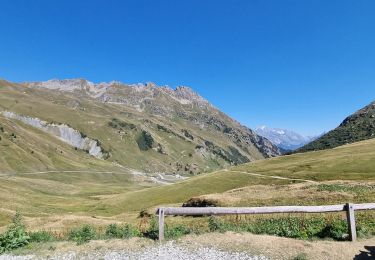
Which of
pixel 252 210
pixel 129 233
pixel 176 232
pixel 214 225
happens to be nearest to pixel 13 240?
pixel 129 233

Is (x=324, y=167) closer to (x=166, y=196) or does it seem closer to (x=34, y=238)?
(x=166, y=196)

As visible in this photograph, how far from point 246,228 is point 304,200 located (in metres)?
23.2

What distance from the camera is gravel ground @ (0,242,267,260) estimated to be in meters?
22.0

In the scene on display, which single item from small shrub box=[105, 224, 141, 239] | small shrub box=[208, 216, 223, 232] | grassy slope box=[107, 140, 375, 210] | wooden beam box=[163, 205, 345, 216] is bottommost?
small shrub box=[105, 224, 141, 239]

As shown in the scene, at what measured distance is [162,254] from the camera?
22688mm

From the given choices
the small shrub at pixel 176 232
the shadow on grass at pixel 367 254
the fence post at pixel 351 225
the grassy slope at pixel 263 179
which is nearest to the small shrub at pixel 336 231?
the fence post at pixel 351 225

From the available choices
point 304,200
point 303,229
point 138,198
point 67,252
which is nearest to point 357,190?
point 304,200

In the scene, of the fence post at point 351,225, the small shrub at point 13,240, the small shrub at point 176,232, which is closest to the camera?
the fence post at point 351,225

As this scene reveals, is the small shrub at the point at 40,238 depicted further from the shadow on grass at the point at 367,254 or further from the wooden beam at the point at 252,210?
the shadow on grass at the point at 367,254

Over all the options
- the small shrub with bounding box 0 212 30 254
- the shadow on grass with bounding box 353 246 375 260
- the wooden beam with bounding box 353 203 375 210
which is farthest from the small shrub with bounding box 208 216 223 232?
the small shrub with bounding box 0 212 30 254

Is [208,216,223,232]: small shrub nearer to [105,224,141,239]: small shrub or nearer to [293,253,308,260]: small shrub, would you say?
[105,224,141,239]: small shrub

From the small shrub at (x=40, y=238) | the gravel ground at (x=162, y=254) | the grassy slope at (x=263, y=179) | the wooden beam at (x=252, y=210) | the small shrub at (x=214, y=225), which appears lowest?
the gravel ground at (x=162, y=254)

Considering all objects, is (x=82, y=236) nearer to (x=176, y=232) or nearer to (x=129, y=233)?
(x=129, y=233)

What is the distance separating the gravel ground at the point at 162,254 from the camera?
21984 millimetres
